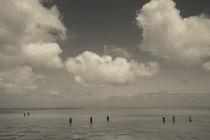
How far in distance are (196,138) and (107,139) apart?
19.3 m

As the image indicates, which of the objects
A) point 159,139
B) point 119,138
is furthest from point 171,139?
point 119,138

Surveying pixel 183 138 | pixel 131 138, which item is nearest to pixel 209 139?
pixel 183 138

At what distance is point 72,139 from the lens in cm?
4053

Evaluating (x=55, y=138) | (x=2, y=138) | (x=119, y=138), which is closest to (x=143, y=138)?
(x=119, y=138)

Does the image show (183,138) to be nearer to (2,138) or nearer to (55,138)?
(55,138)

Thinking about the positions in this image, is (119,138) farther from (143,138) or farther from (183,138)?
(183,138)

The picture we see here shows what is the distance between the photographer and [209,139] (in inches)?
1575

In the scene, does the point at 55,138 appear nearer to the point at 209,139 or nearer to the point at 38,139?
the point at 38,139

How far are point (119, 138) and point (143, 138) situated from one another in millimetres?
5272

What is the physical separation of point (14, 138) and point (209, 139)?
4163 cm

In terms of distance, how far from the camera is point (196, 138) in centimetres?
4125

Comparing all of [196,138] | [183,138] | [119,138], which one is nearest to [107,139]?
[119,138]

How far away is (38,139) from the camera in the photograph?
132 ft

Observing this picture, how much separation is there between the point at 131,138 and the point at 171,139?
27.8ft
